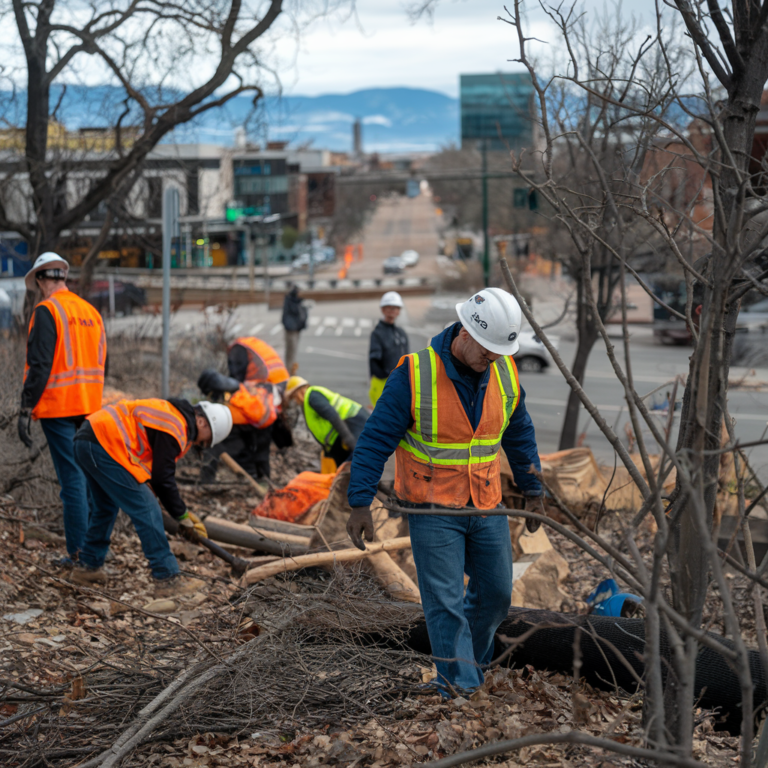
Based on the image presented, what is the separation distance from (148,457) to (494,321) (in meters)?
2.63

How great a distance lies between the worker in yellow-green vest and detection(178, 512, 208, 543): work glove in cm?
155

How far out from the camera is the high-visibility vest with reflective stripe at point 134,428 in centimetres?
510

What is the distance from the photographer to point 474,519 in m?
3.68

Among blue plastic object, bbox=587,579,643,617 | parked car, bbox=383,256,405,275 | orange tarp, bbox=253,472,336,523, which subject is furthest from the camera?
parked car, bbox=383,256,405,275

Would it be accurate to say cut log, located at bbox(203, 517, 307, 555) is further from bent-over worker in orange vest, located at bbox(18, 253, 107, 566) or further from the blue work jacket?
the blue work jacket

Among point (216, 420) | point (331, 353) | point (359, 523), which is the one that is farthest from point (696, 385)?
point (331, 353)

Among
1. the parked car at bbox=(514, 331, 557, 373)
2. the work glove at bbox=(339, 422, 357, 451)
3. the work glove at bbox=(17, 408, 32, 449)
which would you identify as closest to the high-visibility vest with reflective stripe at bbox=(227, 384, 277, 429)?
the work glove at bbox=(339, 422, 357, 451)

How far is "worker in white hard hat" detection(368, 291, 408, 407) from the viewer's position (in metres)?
8.98

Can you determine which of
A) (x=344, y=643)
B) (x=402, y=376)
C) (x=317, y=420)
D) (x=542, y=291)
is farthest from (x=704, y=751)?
(x=542, y=291)

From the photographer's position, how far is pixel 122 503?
17.0 feet

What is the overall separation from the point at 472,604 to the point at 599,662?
60cm

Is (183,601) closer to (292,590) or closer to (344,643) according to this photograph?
(292,590)

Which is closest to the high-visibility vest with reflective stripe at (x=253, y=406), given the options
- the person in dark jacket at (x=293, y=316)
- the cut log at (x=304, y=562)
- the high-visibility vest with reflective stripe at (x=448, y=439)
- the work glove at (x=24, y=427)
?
the work glove at (x=24, y=427)

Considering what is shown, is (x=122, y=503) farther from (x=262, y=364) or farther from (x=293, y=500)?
(x=262, y=364)
